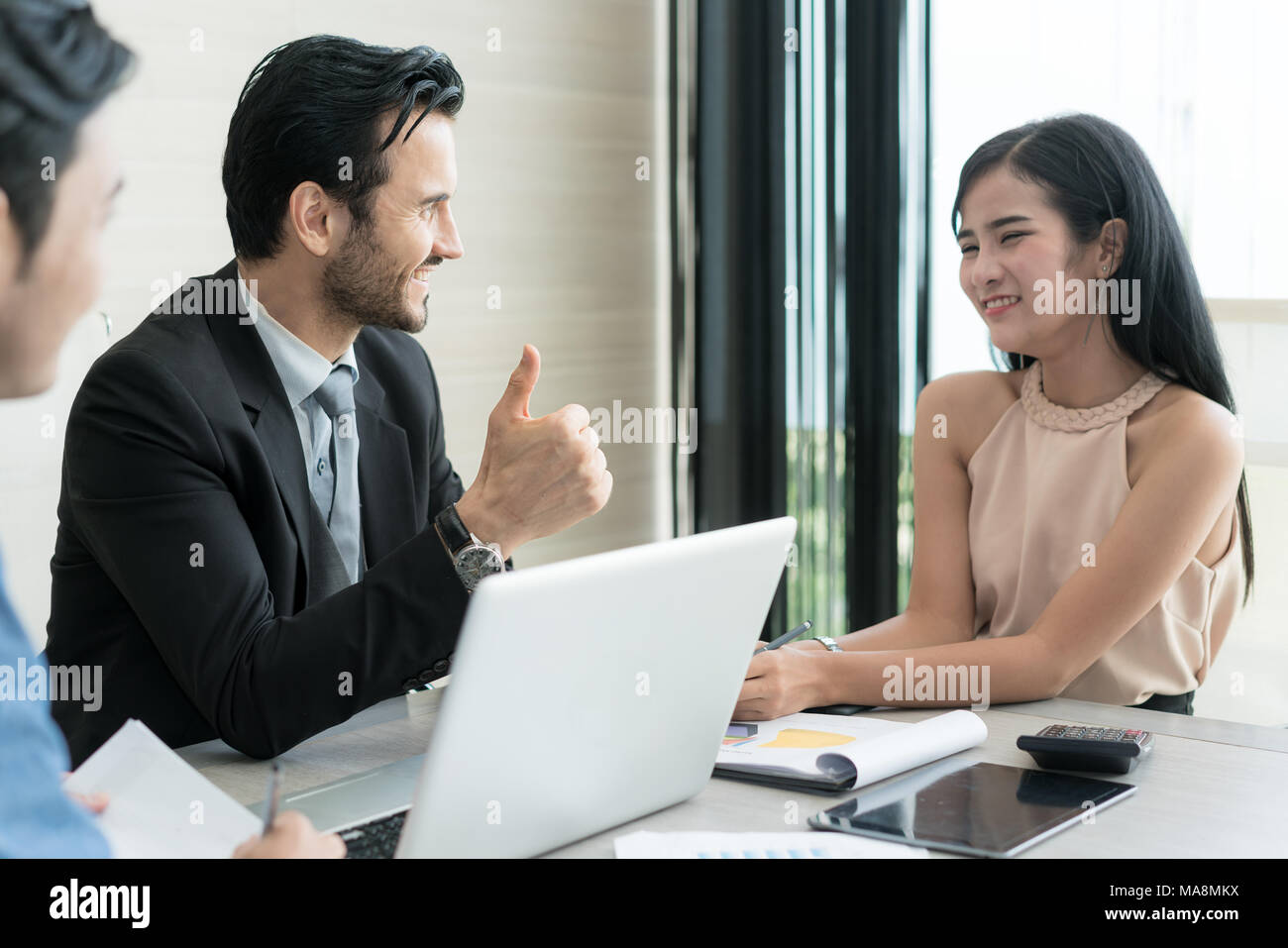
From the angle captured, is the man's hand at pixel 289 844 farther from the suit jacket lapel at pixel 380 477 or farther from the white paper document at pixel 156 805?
the suit jacket lapel at pixel 380 477

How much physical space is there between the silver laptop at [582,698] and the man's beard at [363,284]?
28.4 inches

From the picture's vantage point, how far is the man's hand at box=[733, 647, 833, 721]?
1333mm

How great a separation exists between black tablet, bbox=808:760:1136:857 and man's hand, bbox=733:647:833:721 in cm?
21

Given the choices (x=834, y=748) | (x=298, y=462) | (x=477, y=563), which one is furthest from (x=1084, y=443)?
(x=298, y=462)

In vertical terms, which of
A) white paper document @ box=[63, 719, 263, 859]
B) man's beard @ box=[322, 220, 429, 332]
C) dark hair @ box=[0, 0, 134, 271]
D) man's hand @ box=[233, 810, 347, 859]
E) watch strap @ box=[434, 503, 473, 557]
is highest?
dark hair @ box=[0, 0, 134, 271]

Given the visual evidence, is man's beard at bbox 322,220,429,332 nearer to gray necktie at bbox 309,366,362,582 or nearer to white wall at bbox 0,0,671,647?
gray necktie at bbox 309,366,362,582

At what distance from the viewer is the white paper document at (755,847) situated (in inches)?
37.6

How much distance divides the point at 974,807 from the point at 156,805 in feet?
2.21

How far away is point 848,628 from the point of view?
3.17m

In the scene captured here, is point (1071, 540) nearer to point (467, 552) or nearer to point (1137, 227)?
point (1137, 227)

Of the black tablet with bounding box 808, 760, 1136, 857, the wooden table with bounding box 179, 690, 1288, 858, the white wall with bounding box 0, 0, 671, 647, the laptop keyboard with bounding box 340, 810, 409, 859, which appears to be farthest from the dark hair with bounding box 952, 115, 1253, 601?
the white wall with bounding box 0, 0, 671, 647

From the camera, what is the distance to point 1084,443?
1.78 metres
